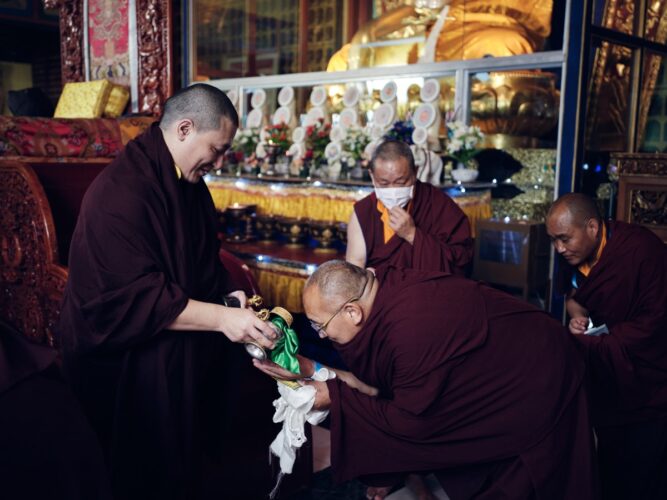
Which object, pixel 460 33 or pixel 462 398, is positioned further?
pixel 460 33

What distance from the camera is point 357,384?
2.13m

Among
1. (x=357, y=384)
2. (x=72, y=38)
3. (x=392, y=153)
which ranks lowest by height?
(x=357, y=384)

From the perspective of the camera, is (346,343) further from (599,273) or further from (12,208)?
(12,208)

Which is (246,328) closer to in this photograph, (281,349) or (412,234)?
(281,349)

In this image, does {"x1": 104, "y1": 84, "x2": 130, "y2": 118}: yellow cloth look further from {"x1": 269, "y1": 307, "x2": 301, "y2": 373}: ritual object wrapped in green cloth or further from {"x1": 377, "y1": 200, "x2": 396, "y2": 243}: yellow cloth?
{"x1": 269, "y1": 307, "x2": 301, "y2": 373}: ritual object wrapped in green cloth

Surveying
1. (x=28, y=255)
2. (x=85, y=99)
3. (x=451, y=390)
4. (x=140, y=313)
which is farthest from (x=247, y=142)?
(x=451, y=390)

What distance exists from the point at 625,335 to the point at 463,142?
2.39m

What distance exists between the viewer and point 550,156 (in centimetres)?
475

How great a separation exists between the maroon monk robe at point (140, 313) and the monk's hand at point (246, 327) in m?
0.13

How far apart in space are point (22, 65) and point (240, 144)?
7.43m

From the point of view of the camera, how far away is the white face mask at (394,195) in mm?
3064

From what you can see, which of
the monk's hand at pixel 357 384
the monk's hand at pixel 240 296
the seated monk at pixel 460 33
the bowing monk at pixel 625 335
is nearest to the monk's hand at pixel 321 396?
the monk's hand at pixel 357 384

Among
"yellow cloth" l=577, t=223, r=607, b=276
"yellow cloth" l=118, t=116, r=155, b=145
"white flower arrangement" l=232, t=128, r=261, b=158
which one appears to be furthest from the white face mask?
"white flower arrangement" l=232, t=128, r=261, b=158

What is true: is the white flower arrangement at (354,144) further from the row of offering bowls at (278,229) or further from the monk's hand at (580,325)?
the monk's hand at (580,325)
